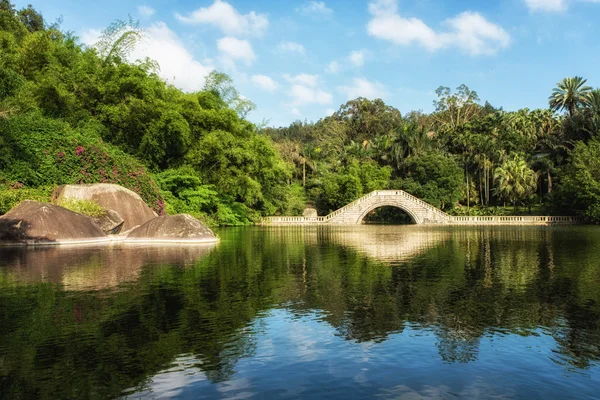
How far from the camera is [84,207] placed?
26969 millimetres

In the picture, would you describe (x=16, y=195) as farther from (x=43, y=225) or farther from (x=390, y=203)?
(x=390, y=203)

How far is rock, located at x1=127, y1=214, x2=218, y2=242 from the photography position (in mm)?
26297

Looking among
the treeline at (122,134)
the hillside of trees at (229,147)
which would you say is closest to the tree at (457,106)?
the hillside of trees at (229,147)

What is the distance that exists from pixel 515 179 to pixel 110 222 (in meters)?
47.5

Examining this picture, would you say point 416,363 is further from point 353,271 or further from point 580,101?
point 580,101

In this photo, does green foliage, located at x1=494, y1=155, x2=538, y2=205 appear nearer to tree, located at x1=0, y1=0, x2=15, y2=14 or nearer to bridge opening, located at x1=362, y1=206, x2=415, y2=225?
bridge opening, located at x1=362, y1=206, x2=415, y2=225

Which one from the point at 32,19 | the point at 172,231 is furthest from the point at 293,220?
the point at 32,19

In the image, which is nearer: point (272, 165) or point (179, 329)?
point (179, 329)

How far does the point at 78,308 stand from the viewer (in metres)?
10.7

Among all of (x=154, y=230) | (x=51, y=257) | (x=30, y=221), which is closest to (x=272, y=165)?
(x=154, y=230)

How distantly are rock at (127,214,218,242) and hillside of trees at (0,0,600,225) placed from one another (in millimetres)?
6885

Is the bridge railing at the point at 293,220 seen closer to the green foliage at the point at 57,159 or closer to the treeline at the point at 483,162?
the treeline at the point at 483,162

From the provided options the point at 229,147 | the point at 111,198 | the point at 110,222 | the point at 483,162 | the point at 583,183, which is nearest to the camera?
the point at 110,222

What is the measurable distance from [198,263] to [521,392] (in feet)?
43.2
